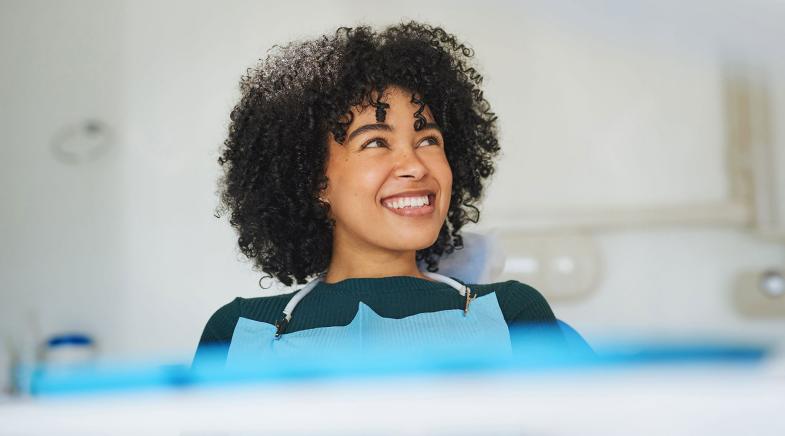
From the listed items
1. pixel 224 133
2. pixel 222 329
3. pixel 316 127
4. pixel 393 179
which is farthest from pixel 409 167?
pixel 224 133

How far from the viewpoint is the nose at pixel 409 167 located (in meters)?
0.73

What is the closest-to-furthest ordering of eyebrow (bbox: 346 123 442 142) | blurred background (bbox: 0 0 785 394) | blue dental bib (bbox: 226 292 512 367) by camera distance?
blue dental bib (bbox: 226 292 512 367) → eyebrow (bbox: 346 123 442 142) → blurred background (bbox: 0 0 785 394)

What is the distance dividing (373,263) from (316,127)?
145mm

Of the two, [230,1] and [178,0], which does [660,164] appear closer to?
[230,1]

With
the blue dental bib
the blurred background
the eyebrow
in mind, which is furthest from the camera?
the blurred background

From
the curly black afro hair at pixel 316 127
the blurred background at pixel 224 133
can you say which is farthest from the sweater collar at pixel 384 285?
the blurred background at pixel 224 133

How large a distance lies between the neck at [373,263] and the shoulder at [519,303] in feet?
0.23

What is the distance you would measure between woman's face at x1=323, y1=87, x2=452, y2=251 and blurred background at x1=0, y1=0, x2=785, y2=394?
0.60 m

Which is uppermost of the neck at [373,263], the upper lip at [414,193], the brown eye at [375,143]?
the brown eye at [375,143]

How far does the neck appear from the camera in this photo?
30.8 inches

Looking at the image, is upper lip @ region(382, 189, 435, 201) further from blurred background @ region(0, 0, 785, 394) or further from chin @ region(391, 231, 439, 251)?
blurred background @ region(0, 0, 785, 394)

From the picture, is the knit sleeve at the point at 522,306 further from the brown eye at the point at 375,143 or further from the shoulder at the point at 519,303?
the brown eye at the point at 375,143

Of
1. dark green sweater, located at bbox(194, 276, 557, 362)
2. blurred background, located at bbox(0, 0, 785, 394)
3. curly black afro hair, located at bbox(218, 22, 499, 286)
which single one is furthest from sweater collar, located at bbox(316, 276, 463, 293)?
blurred background, located at bbox(0, 0, 785, 394)

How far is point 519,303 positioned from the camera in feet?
2.41
